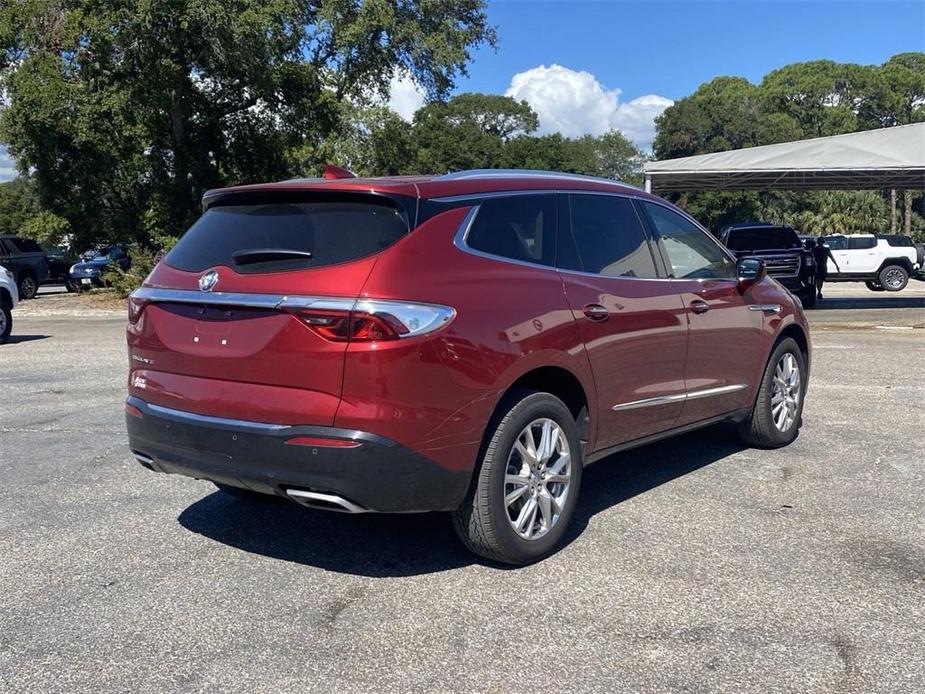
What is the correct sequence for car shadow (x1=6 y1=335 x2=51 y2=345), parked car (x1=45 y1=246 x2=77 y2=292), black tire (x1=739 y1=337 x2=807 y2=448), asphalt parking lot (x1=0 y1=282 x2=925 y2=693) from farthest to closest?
parked car (x1=45 y1=246 x2=77 y2=292) < car shadow (x1=6 y1=335 x2=51 y2=345) < black tire (x1=739 y1=337 x2=807 y2=448) < asphalt parking lot (x1=0 y1=282 x2=925 y2=693)

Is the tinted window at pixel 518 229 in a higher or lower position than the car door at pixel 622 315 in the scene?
higher

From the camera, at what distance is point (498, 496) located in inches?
157

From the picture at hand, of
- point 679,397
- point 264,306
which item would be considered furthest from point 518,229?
point 679,397

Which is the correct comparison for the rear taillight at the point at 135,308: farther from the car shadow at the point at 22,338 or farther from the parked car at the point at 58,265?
the parked car at the point at 58,265

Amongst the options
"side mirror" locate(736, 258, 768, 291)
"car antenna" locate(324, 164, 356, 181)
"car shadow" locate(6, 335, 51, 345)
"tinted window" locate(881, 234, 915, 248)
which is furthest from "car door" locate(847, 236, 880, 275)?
"car antenna" locate(324, 164, 356, 181)

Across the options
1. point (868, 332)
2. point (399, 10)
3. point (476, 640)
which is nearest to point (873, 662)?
point (476, 640)

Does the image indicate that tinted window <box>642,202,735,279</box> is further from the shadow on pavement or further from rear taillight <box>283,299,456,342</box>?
the shadow on pavement

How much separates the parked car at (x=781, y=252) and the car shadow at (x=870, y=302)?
85cm

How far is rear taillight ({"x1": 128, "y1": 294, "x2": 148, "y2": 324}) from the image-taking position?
4.30 meters

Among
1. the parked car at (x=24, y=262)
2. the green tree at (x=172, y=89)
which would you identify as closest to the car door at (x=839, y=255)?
the green tree at (x=172, y=89)

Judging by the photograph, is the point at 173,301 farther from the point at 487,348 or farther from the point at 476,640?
the point at 476,640

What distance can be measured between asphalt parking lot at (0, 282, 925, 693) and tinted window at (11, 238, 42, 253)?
21357mm

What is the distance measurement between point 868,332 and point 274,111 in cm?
1589

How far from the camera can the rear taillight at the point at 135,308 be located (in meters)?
4.30
